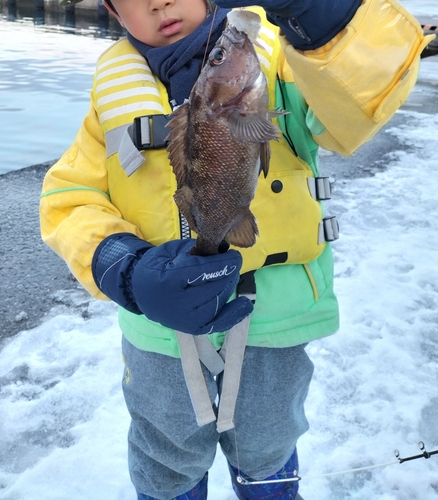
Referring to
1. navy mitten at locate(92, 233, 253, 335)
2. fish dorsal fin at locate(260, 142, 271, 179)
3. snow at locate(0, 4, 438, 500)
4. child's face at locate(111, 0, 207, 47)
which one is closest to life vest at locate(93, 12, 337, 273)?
child's face at locate(111, 0, 207, 47)

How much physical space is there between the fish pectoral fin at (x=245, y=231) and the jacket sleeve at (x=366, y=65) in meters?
0.37

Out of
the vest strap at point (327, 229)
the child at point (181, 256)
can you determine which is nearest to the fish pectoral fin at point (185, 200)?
the child at point (181, 256)

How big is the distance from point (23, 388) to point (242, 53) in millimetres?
2228

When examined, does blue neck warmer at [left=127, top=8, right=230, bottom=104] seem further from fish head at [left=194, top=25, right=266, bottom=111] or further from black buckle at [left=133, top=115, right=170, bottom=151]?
fish head at [left=194, top=25, right=266, bottom=111]

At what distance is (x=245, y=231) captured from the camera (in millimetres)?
1491

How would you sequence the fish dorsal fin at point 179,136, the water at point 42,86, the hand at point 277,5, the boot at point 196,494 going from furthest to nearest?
the water at point 42,86 < the boot at point 196,494 < the fish dorsal fin at point 179,136 < the hand at point 277,5

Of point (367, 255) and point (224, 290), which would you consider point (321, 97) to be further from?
point (367, 255)

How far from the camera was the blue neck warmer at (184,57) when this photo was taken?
5.73ft

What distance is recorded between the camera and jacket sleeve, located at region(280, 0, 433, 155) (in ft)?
4.33

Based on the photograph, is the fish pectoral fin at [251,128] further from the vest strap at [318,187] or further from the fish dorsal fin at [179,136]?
the vest strap at [318,187]

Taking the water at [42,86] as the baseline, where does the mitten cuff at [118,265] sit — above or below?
above

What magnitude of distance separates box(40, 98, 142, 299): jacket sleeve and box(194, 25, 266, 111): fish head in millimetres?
642

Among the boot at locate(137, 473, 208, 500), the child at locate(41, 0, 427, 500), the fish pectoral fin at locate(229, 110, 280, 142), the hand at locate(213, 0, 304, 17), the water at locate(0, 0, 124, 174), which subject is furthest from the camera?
the water at locate(0, 0, 124, 174)

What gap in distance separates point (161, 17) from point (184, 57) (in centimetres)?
15
